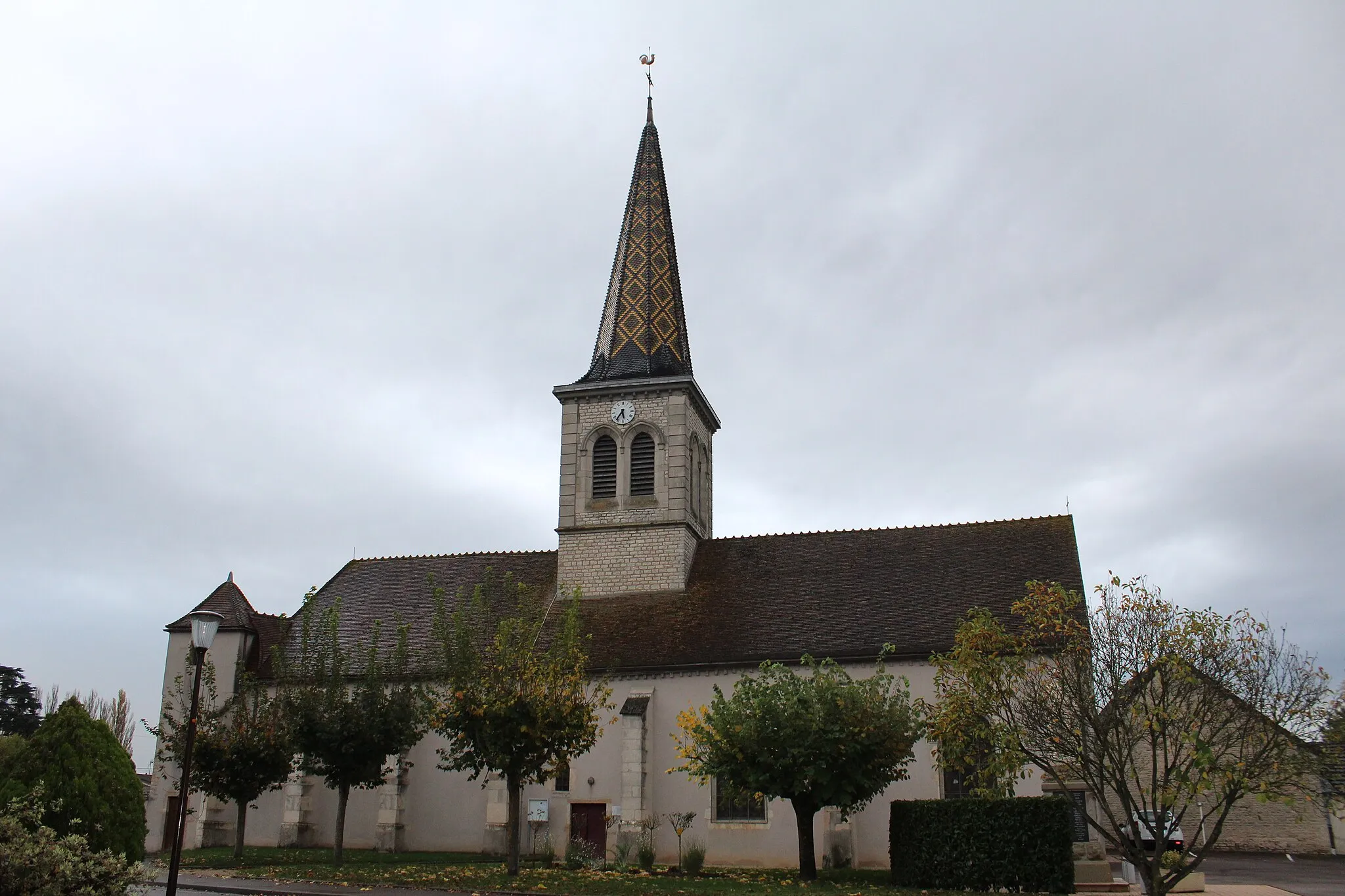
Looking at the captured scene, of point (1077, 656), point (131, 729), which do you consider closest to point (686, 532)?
point (1077, 656)

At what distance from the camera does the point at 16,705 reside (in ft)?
161

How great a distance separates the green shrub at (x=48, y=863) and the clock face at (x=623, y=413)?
22712mm

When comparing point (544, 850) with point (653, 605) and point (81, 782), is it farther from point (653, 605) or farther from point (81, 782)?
point (81, 782)

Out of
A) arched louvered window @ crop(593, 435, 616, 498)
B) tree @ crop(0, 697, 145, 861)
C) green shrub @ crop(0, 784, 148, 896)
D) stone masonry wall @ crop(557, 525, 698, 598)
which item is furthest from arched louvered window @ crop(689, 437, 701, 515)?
green shrub @ crop(0, 784, 148, 896)

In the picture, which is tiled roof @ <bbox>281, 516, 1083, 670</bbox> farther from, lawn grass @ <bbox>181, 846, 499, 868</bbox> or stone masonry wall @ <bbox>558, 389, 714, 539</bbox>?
lawn grass @ <bbox>181, 846, 499, 868</bbox>

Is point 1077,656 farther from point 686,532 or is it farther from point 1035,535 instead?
point 686,532

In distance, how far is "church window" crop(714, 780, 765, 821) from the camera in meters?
25.5

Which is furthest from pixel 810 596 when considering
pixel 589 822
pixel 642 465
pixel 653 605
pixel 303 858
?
pixel 303 858

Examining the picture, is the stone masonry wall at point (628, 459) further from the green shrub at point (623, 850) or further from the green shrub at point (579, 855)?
the green shrub at point (579, 855)

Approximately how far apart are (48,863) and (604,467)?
23.2 metres

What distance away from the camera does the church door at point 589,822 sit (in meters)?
26.5

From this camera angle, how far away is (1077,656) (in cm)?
1509

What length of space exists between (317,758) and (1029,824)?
15917mm

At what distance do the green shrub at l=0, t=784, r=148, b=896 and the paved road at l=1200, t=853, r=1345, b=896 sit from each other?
17757 millimetres
